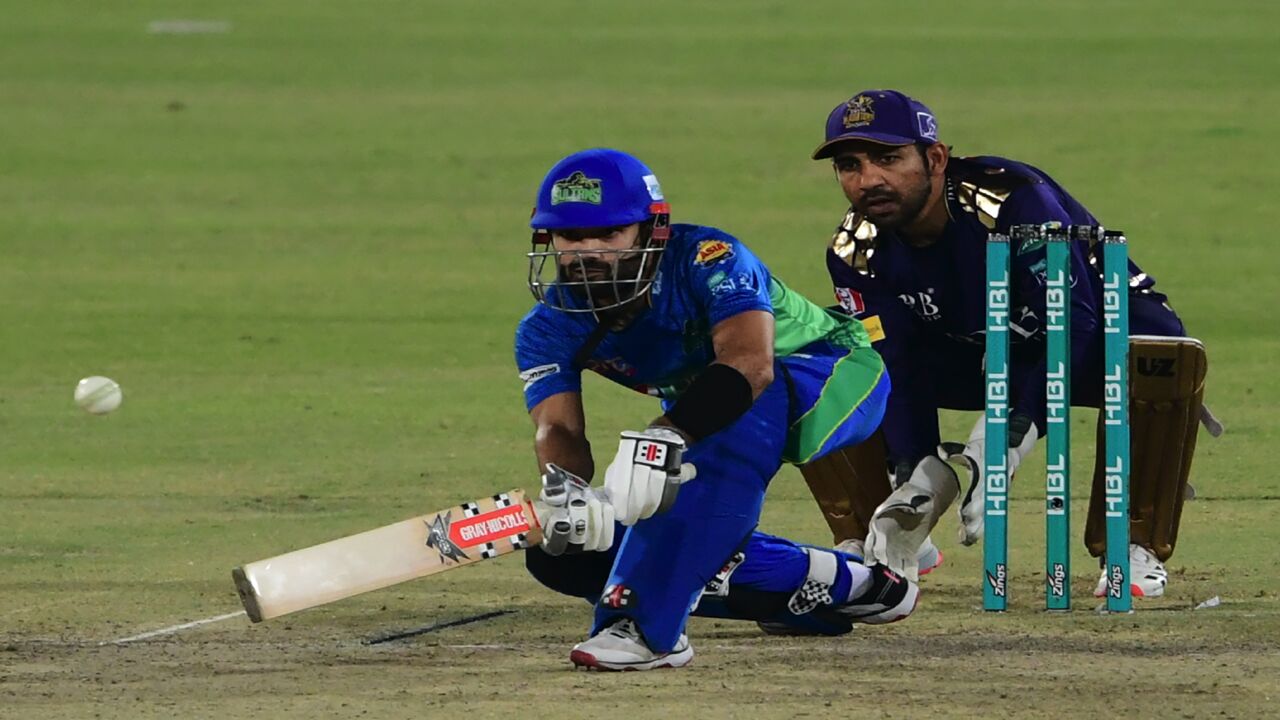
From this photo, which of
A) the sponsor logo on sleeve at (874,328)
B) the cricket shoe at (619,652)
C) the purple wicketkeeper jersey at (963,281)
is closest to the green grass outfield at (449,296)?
the cricket shoe at (619,652)

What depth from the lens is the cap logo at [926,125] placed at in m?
7.45

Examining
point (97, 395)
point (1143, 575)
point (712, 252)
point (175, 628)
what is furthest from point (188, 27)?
point (712, 252)

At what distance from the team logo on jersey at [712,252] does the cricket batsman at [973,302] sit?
1.02 m

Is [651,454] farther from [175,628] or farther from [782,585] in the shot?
[175,628]

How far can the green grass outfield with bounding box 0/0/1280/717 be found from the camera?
20.6 ft

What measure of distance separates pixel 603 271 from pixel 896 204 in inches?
58.7

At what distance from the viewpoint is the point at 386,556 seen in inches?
237

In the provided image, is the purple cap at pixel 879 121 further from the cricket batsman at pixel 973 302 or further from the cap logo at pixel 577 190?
the cap logo at pixel 577 190

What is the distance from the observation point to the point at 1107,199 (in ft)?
69.6

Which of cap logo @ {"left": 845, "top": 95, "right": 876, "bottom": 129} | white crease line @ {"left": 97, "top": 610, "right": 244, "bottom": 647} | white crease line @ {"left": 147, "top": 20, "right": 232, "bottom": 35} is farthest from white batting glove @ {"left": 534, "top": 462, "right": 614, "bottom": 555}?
white crease line @ {"left": 147, "top": 20, "right": 232, "bottom": 35}

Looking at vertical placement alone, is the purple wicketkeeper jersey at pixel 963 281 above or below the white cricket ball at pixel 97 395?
above

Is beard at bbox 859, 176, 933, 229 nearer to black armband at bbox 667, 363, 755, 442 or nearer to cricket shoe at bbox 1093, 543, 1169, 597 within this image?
cricket shoe at bbox 1093, 543, 1169, 597

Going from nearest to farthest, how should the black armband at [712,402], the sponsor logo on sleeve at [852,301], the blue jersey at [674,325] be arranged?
the black armband at [712,402] < the blue jersey at [674,325] < the sponsor logo on sleeve at [852,301]

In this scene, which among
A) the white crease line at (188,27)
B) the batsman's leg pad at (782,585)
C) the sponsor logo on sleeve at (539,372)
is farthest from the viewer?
the white crease line at (188,27)
